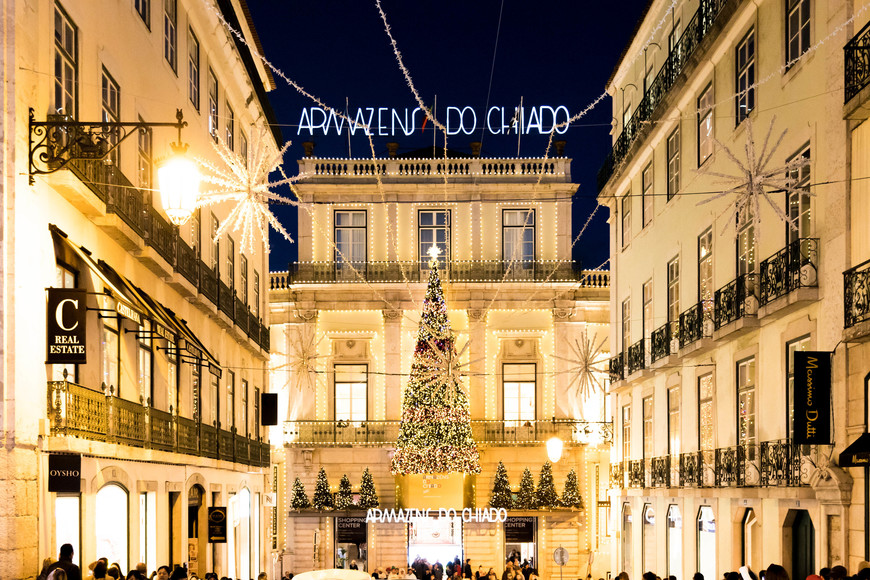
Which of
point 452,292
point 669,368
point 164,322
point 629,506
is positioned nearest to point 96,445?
point 164,322

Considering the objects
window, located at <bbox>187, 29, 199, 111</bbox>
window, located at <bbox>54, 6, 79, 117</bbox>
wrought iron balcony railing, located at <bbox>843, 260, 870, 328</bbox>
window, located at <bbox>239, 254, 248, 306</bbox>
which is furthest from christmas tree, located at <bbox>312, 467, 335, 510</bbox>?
wrought iron balcony railing, located at <bbox>843, 260, 870, 328</bbox>

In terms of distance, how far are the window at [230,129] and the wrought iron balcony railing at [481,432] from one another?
13.6 meters

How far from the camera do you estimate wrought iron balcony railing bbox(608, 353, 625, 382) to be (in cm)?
2911

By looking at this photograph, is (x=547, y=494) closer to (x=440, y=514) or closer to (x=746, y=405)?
(x=440, y=514)

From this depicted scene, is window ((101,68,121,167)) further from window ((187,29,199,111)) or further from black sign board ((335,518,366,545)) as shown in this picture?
black sign board ((335,518,366,545))

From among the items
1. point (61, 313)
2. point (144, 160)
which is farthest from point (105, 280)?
point (144, 160)

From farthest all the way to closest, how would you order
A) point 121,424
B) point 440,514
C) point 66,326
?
1. point 440,514
2. point 121,424
3. point 66,326

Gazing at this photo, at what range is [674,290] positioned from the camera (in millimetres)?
24453

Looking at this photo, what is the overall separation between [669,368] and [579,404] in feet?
51.2

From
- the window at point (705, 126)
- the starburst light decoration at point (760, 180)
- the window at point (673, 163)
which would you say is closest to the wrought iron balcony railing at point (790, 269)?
the starburst light decoration at point (760, 180)

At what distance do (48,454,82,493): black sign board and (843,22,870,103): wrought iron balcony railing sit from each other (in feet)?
34.1

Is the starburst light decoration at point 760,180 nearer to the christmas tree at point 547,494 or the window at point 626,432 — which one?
the window at point 626,432

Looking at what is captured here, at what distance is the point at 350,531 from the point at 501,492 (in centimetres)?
519

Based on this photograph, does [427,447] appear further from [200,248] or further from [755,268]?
[755,268]
